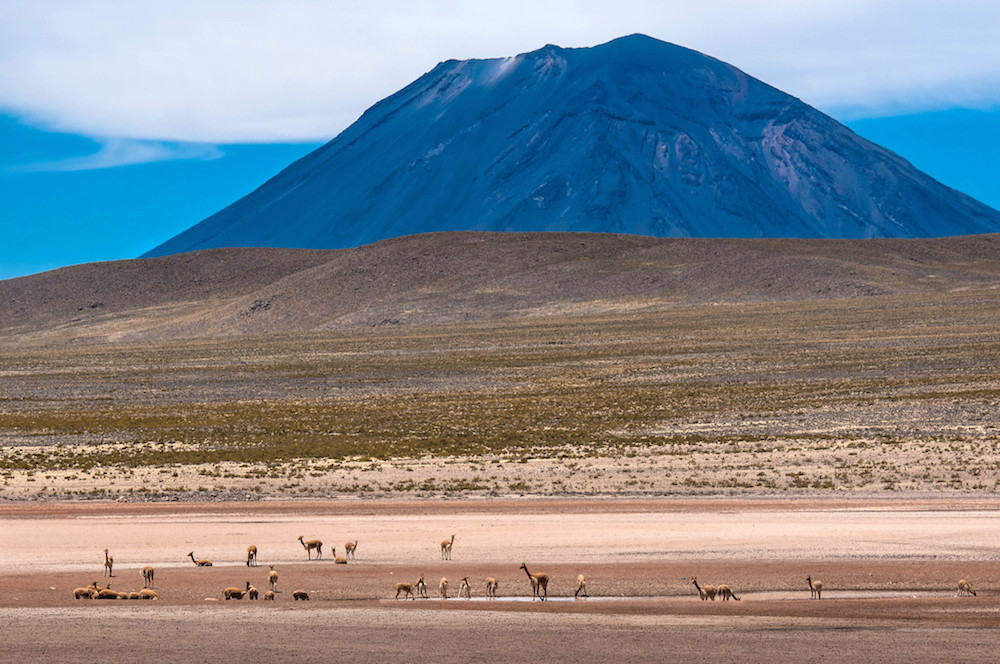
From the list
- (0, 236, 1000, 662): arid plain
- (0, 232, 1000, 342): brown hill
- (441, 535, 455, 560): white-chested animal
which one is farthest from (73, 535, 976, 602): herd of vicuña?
(0, 232, 1000, 342): brown hill

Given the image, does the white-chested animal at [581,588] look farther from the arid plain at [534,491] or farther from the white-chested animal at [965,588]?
the white-chested animal at [965,588]

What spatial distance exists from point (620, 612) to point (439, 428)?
89.9ft

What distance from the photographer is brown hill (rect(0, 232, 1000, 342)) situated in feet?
384

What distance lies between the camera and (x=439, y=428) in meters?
44.8

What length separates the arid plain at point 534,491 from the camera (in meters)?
16.7

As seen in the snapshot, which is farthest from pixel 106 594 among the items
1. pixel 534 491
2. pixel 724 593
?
pixel 534 491

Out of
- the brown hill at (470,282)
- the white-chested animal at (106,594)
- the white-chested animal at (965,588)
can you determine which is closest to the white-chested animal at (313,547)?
the white-chested animal at (106,594)

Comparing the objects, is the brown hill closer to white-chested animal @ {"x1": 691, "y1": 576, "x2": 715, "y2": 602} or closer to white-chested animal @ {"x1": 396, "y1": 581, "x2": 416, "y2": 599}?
white-chested animal @ {"x1": 396, "y1": 581, "x2": 416, "y2": 599}

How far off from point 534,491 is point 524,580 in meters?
11.1

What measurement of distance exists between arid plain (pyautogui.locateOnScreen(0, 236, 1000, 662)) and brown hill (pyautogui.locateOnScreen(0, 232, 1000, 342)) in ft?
95.3

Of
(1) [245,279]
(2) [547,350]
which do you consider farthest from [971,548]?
(1) [245,279]

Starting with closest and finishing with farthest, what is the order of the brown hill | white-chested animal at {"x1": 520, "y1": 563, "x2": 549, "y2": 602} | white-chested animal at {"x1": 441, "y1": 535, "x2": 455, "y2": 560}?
white-chested animal at {"x1": 520, "y1": 563, "x2": 549, "y2": 602}
white-chested animal at {"x1": 441, "y1": 535, "x2": 455, "y2": 560}
the brown hill

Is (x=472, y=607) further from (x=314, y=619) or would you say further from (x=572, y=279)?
(x=572, y=279)

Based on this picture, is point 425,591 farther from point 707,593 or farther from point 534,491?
point 534,491
